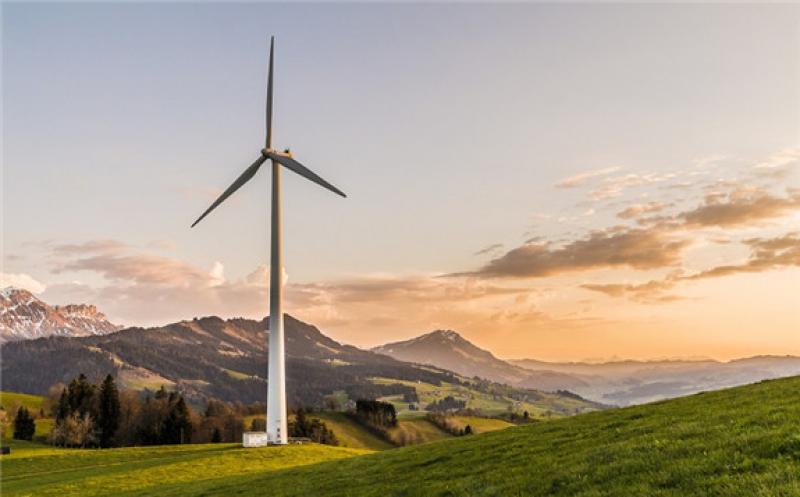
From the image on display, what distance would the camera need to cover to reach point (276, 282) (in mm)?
79688

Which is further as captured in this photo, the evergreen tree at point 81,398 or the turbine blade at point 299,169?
the evergreen tree at point 81,398

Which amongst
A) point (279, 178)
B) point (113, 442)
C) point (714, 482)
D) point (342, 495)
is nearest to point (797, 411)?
point (714, 482)

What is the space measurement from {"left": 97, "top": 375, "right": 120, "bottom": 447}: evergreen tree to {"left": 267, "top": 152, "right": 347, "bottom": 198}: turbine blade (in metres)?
91.2

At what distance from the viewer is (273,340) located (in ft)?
257

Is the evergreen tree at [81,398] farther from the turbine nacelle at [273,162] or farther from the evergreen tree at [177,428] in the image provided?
the turbine nacelle at [273,162]

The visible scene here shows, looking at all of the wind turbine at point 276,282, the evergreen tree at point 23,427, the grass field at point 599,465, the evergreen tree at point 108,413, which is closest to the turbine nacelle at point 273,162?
the wind turbine at point 276,282

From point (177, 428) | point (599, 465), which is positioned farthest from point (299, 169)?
point (177, 428)

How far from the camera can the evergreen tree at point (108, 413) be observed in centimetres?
14888

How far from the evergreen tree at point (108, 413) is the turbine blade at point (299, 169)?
91151mm

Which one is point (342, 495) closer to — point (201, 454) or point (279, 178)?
point (201, 454)

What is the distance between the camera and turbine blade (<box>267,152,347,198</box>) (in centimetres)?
8203

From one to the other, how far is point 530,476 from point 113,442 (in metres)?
150

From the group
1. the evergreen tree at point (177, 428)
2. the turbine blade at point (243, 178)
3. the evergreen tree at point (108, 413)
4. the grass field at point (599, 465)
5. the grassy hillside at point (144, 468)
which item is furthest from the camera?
the evergreen tree at point (177, 428)

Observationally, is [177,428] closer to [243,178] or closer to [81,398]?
[81,398]
